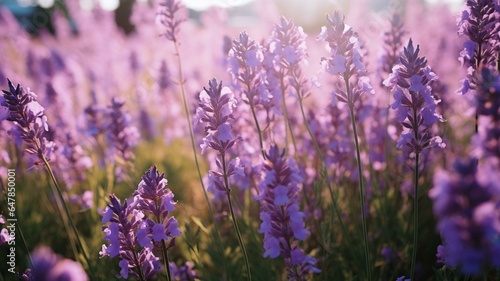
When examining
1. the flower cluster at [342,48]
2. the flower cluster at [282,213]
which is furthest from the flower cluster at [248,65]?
the flower cluster at [282,213]

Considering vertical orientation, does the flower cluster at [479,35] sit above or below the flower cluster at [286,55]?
below

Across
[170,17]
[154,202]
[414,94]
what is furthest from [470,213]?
[170,17]

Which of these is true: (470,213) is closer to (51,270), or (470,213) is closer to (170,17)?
(51,270)

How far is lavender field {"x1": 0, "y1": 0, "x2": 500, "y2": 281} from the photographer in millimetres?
1594

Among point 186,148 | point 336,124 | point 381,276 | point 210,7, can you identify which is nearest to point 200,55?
point 210,7

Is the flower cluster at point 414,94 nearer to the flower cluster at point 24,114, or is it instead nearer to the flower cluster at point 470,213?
the flower cluster at point 470,213

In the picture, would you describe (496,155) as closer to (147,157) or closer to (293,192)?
(293,192)

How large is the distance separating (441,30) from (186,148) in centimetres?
428

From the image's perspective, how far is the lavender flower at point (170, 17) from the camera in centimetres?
276

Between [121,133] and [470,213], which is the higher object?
[121,133]

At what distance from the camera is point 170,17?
276 centimetres

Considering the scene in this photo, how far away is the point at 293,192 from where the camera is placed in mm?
1667

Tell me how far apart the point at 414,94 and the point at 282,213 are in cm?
78

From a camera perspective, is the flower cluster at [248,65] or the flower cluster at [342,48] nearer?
the flower cluster at [342,48]
